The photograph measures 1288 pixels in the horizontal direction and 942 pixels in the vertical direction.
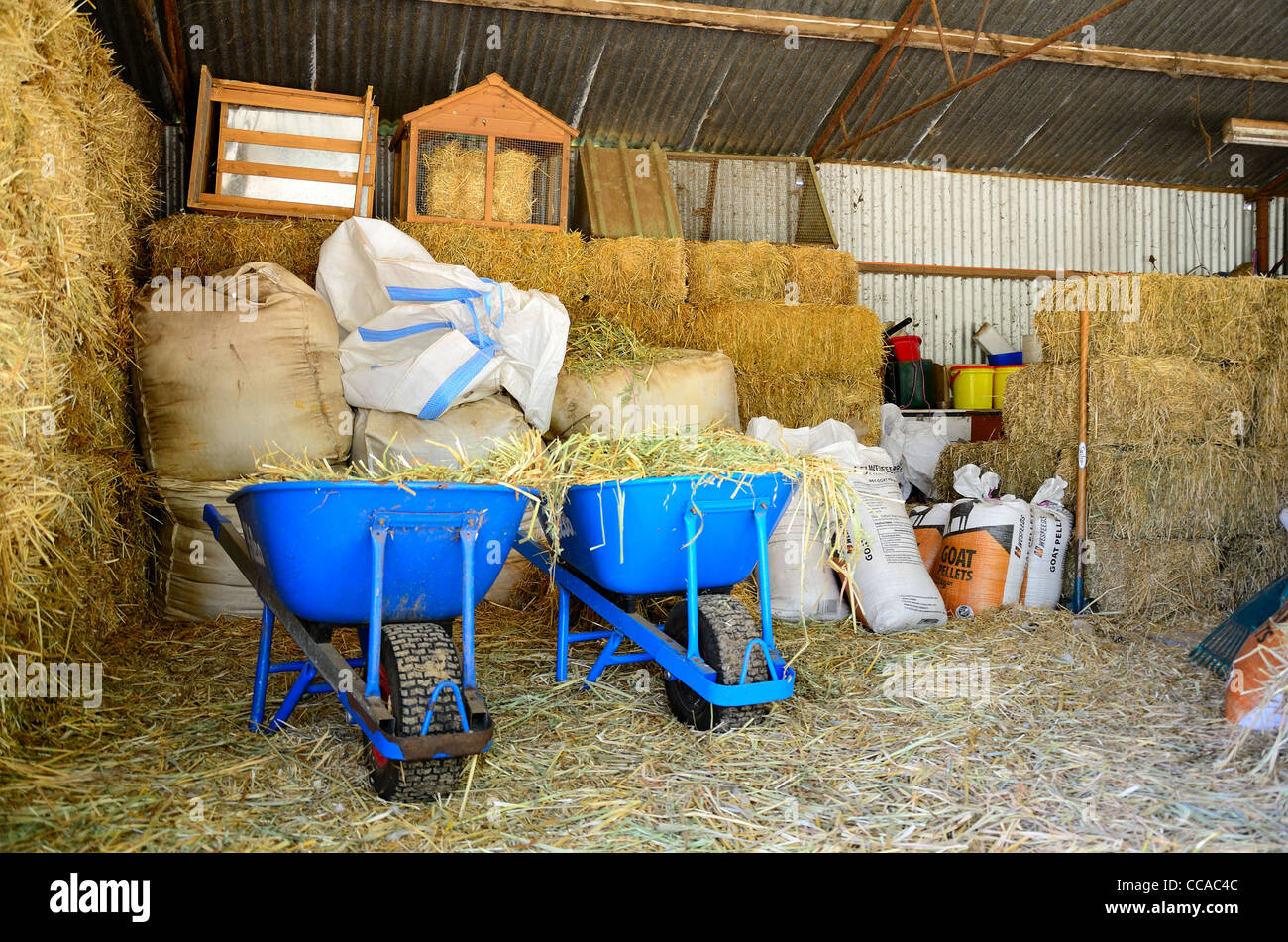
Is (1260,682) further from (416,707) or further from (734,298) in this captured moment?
(734,298)

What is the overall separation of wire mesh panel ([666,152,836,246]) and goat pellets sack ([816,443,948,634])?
3.93 meters

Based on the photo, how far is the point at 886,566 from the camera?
14.7ft

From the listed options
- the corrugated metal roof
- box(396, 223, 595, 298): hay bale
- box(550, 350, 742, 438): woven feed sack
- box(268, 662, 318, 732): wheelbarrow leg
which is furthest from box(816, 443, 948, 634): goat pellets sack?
the corrugated metal roof

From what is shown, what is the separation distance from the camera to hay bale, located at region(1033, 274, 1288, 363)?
5.22 meters

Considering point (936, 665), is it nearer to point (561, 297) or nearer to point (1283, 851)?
point (1283, 851)

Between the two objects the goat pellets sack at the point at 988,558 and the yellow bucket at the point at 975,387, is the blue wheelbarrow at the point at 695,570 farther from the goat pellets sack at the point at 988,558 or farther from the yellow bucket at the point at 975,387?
the yellow bucket at the point at 975,387

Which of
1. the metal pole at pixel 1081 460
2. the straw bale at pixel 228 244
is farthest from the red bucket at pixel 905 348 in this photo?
the straw bale at pixel 228 244

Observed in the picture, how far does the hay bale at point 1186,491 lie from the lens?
5.00m

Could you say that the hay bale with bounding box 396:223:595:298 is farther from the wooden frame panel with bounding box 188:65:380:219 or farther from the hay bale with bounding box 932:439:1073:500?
the hay bale with bounding box 932:439:1073:500

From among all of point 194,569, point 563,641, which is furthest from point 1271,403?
point 194,569

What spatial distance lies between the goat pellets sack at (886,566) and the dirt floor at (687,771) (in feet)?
1.69
